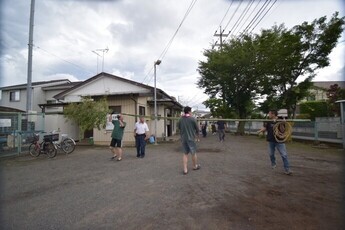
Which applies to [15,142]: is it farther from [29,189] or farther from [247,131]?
[247,131]

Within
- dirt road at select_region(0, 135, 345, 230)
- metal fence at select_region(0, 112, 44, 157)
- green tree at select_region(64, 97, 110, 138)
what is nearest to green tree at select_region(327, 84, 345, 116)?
dirt road at select_region(0, 135, 345, 230)

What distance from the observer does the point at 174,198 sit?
4004 mm

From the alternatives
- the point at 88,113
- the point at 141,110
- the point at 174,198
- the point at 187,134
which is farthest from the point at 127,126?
the point at 174,198

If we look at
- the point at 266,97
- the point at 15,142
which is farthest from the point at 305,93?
the point at 15,142

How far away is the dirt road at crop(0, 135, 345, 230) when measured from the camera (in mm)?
3074

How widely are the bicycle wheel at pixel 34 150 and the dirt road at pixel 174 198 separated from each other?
2905 mm

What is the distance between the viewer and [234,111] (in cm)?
2650

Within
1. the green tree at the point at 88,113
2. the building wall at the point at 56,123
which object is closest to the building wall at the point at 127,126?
the green tree at the point at 88,113

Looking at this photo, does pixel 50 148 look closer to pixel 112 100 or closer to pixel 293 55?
pixel 112 100

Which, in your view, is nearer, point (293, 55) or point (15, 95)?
point (293, 55)

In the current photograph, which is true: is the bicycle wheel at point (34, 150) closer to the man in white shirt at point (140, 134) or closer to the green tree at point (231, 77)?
the man in white shirt at point (140, 134)

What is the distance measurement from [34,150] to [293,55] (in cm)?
1896

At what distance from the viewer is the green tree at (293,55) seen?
16078 millimetres

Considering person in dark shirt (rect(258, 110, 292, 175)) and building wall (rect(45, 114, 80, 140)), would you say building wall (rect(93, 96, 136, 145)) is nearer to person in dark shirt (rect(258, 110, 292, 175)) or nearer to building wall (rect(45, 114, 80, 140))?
building wall (rect(45, 114, 80, 140))
